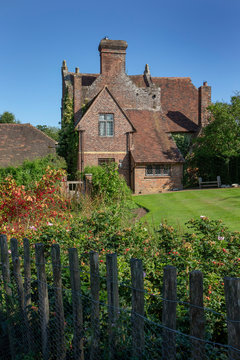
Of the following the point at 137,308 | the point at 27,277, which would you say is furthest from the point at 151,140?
the point at 137,308

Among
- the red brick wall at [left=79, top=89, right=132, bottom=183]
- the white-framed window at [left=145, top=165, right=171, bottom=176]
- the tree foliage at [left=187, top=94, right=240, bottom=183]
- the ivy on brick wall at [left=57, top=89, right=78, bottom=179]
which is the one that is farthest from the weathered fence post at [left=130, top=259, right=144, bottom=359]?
the tree foliage at [left=187, top=94, right=240, bottom=183]

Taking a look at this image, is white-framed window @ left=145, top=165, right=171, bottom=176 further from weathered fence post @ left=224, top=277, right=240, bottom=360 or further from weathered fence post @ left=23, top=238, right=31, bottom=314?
weathered fence post @ left=224, top=277, right=240, bottom=360

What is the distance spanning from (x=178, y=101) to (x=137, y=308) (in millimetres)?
29927

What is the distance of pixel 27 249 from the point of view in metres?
3.40

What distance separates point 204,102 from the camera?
27.8 metres

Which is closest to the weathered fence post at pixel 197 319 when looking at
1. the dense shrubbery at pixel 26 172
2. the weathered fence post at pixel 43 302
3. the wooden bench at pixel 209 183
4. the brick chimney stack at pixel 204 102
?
the weathered fence post at pixel 43 302

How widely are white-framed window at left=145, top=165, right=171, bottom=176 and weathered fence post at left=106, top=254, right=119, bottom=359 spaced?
22.0 metres

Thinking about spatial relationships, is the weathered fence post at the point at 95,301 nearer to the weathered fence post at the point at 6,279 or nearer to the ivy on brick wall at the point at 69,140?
the weathered fence post at the point at 6,279

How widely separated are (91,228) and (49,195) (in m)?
4.19

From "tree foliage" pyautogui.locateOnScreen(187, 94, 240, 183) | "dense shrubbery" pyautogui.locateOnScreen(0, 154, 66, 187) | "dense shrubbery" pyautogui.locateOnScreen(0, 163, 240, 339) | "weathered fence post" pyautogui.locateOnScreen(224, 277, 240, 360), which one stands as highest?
"tree foliage" pyautogui.locateOnScreen(187, 94, 240, 183)

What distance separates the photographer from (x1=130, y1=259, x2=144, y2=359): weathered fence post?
2.29 meters

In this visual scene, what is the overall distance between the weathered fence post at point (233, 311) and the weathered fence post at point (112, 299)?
94cm

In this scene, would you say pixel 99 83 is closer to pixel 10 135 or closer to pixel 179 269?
pixel 10 135

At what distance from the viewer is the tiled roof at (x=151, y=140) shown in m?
24.6
